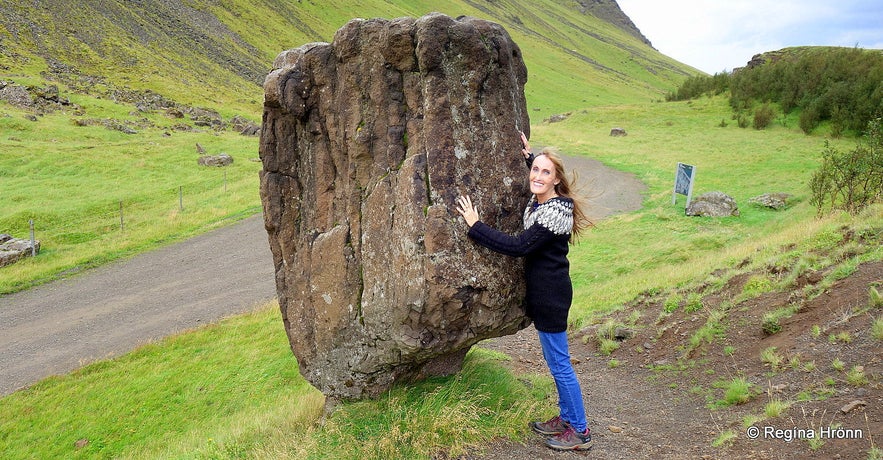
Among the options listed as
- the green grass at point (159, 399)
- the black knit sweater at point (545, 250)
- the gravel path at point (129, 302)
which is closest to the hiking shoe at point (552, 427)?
the black knit sweater at point (545, 250)

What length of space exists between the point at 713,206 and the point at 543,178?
64.9 feet

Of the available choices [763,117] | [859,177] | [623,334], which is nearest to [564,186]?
[623,334]

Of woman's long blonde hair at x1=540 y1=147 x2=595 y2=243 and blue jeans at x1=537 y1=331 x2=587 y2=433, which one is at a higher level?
woman's long blonde hair at x1=540 y1=147 x2=595 y2=243

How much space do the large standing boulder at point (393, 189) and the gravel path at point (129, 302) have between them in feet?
24.9

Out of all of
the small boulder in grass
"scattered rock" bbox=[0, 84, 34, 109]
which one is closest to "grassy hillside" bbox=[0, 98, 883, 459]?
the small boulder in grass

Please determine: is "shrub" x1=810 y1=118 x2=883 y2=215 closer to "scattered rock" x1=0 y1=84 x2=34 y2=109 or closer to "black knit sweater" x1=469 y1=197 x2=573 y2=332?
"black knit sweater" x1=469 y1=197 x2=573 y2=332

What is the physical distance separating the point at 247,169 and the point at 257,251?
17168 millimetres

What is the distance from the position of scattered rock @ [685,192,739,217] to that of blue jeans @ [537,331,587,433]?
19.3m

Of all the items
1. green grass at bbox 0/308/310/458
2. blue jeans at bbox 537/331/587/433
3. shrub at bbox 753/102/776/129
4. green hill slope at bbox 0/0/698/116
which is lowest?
green grass at bbox 0/308/310/458

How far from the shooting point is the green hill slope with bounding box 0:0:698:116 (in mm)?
67375

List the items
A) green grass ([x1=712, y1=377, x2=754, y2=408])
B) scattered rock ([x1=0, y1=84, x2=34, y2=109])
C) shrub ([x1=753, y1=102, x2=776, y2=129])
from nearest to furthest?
green grass ([x1=712, y1=377, x2=754, y2=408]) → shrub ([x1=753, y1=102, x2=776, y2=129]) → scattered rock ([x1=0, y1=84, x2=34, y2=109])

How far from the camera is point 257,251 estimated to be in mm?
25266

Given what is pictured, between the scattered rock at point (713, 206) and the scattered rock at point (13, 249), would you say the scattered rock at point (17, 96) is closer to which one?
the scattered rock at point (13, 249)

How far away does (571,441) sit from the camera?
285 inches
